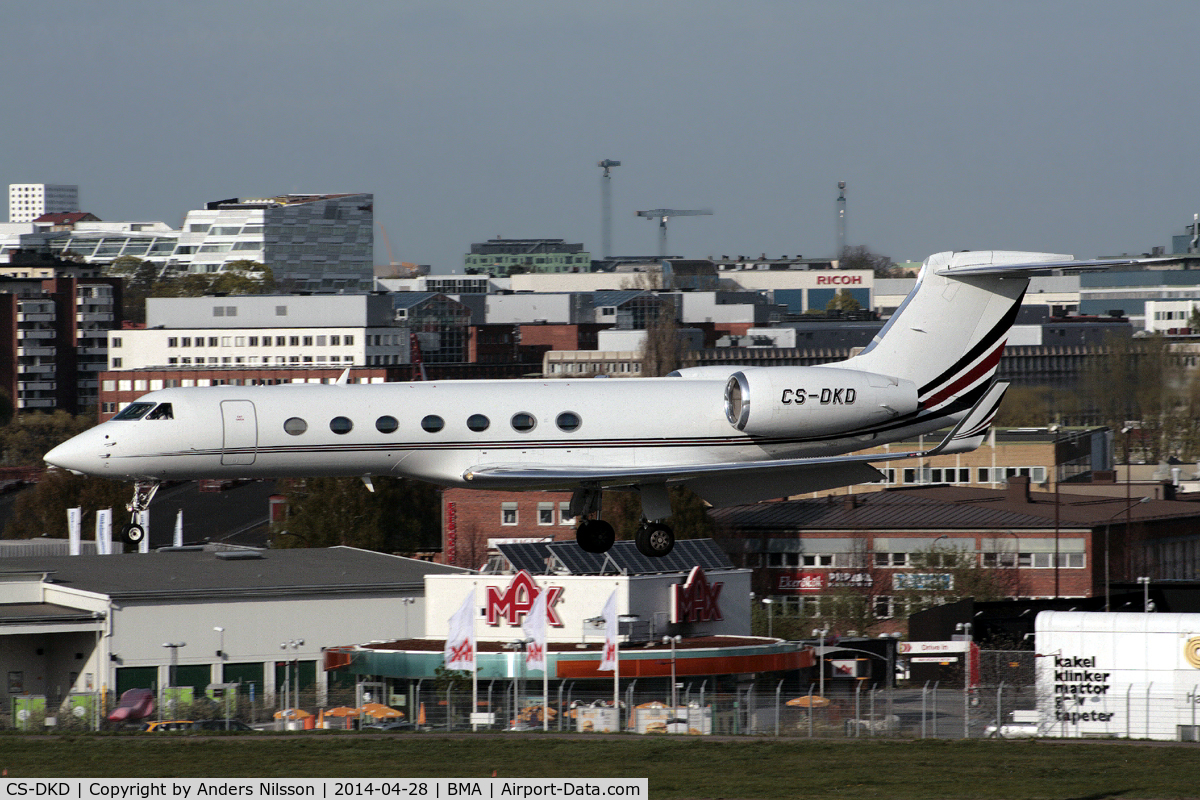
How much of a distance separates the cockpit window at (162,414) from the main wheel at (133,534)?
77.2 inches

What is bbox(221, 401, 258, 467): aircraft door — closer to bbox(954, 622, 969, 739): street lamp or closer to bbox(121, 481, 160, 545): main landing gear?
bbox(121, 481, 160, 545): main landing gear

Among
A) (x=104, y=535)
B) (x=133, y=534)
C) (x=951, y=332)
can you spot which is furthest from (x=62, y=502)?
(x=951, y=332)

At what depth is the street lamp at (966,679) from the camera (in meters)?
36.9

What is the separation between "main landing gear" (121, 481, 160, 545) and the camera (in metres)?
29.3

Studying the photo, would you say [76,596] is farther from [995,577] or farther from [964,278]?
[995,577]

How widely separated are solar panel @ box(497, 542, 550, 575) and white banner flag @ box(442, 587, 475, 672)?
1187cm

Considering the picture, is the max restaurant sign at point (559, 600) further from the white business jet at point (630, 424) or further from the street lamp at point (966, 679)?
the white business jet at point (630, 424)

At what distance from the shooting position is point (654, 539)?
3198 cm

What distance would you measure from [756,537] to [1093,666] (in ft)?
117

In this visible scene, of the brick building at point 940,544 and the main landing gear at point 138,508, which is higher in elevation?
the main landing gear at point 138,508

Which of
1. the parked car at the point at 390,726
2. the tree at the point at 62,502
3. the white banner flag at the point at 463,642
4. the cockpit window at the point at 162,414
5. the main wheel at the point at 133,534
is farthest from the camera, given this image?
the tree at the point at 62,502

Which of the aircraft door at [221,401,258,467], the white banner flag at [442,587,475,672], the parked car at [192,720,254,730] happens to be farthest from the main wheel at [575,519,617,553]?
the parked car at [192,720,254,730]

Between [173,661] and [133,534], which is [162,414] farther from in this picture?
[173,661]
